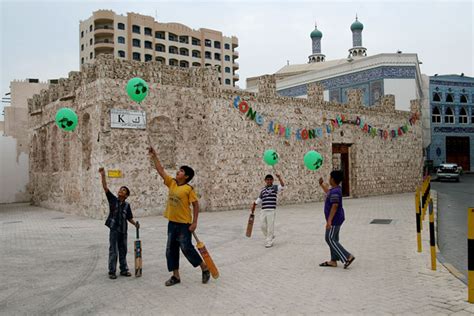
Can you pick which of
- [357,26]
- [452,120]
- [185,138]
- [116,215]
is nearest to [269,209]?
[116,215]

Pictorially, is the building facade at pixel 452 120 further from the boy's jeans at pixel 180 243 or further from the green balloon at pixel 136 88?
the boy's jeans at pixel 180 243

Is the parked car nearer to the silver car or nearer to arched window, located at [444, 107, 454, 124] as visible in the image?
the silver car

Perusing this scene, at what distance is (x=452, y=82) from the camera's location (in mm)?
36906

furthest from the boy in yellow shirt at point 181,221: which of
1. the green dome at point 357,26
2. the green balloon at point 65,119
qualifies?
the green dome at point 357,26

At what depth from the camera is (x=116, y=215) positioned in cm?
613

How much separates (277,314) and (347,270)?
7.41 ft

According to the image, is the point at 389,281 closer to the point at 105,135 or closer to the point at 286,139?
the point at 105,135

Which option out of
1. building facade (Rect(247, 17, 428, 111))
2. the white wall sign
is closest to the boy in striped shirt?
the white wall sign

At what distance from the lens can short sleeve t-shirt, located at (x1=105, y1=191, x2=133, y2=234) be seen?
240 inches

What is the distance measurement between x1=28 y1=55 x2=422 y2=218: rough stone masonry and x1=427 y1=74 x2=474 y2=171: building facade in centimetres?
1844

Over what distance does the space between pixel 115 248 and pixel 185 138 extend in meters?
8.93

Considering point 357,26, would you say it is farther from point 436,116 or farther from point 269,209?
point 269,209

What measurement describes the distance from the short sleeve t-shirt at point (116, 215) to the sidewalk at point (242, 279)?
779mm

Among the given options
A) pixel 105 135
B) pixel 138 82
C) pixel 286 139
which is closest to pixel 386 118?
pixel 286 139
